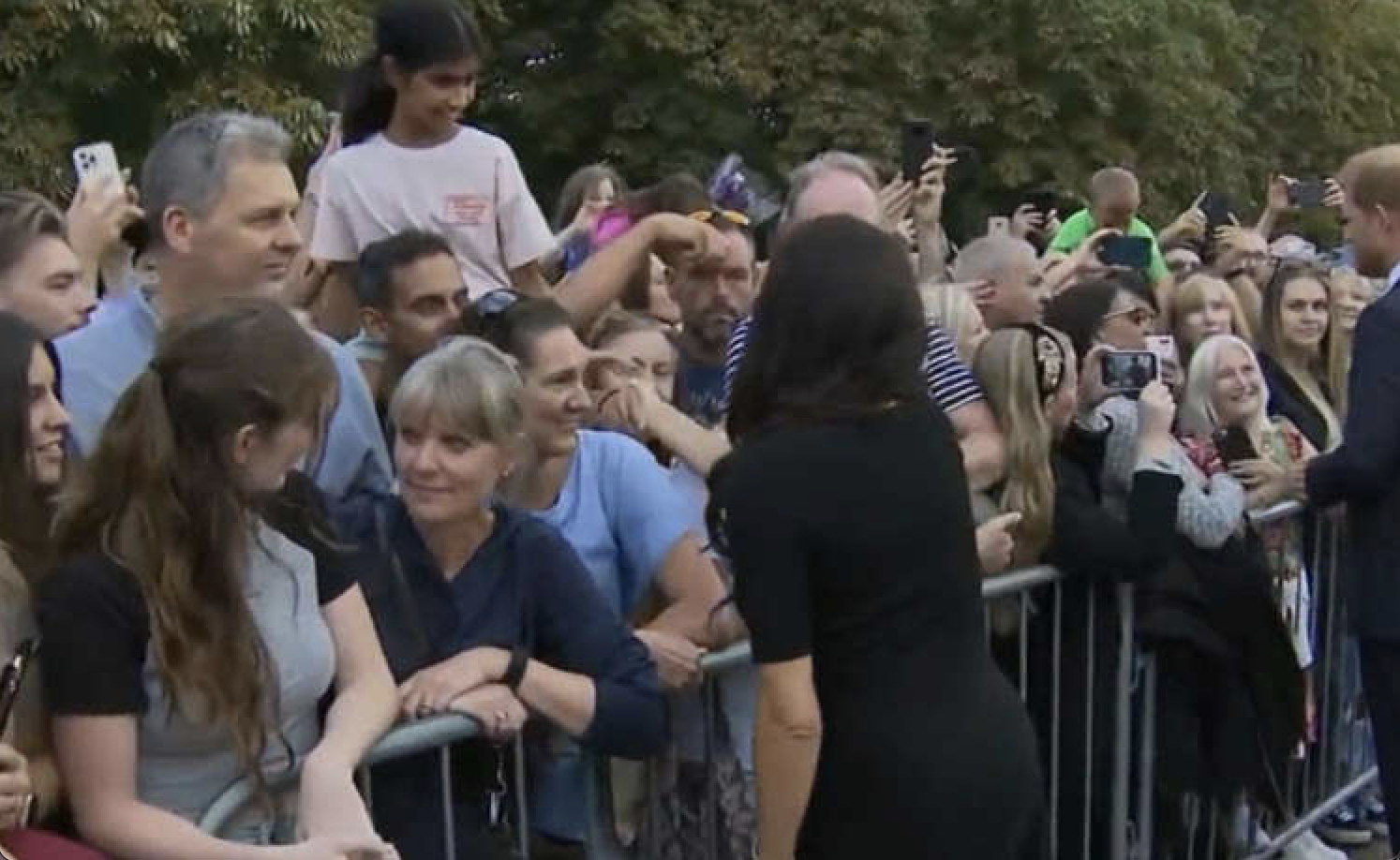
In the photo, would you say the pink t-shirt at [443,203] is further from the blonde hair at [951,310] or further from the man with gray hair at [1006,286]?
the man with gray hair at [1006,286]

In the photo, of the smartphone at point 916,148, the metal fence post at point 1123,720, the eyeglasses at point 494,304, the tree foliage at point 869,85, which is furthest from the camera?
the tree foliage at point 869,85

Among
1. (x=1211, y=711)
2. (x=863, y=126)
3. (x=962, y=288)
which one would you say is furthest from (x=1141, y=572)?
(x=863, y=126)

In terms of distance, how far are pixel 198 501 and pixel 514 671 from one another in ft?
2.28

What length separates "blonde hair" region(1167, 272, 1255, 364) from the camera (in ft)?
21.5

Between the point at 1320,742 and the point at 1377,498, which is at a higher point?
the point at 1377,498

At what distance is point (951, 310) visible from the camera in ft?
16.4

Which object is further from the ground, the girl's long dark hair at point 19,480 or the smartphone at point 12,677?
the girl's long dark hair at point 19,480

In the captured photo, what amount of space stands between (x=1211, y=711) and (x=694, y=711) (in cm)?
167

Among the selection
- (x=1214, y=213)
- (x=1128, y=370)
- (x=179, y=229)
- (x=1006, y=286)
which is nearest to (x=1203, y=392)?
(x=1006, y=286)

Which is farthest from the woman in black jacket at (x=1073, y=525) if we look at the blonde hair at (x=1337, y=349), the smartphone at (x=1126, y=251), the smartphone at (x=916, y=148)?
the smartphone at (x=1126, y=251)

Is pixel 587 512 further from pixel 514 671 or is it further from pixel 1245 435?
pixel 1245 435

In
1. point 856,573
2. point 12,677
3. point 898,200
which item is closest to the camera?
point 12,677

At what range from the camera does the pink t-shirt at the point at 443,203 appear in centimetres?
475

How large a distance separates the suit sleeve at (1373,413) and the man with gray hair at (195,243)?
2.59 metres
